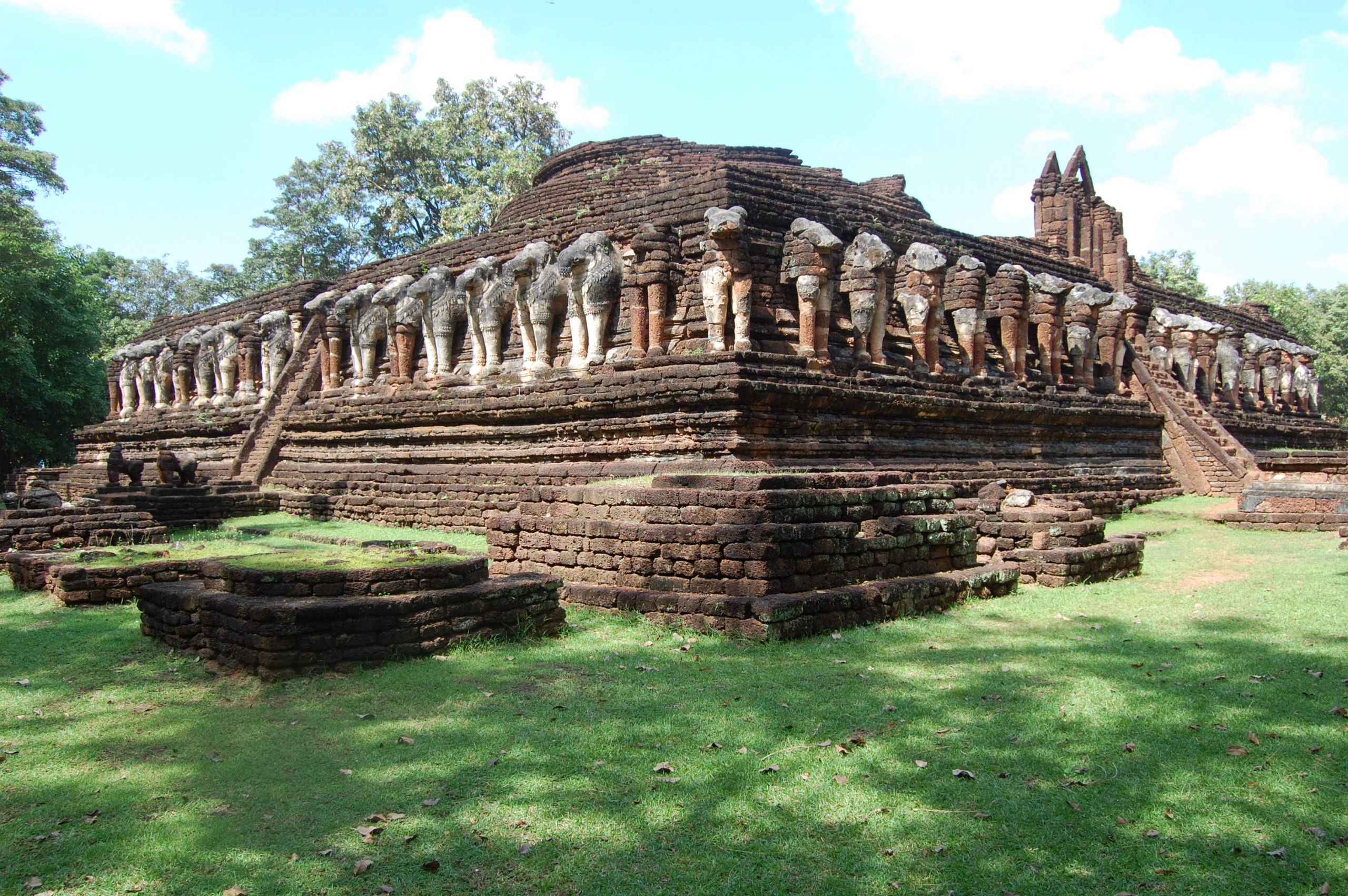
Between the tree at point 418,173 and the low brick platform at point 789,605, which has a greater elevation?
the tree at point 418,173

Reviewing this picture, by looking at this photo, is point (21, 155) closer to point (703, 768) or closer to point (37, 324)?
point (37, 324)

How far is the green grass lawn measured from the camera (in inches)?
126

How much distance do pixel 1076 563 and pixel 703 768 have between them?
20.2ft

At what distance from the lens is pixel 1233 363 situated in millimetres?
24781

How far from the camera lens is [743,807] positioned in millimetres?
3686

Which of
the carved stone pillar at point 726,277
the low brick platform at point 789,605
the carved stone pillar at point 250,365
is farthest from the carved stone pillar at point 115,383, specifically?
the low brick platform at point 789,605

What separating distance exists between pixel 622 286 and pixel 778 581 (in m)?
8.04

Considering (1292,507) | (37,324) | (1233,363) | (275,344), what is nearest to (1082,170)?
(1233,363)

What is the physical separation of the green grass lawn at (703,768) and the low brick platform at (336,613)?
18 cm

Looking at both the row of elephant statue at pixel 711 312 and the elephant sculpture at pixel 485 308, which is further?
the elephant sculpture at pixel 485 308

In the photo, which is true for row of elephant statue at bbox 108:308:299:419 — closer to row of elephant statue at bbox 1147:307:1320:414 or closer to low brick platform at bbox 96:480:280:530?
low brick platform at bbox 96:480:280:530

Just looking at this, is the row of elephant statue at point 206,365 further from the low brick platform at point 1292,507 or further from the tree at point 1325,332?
the tree at point 1325,332

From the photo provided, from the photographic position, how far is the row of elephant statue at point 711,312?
40.7 feet

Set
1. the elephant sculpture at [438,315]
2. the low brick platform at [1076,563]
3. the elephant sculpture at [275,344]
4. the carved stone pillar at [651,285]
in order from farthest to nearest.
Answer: the elephant sculpture at [275,344] → the elephant sculpture at [438,315] → the carved stone pillar at [651,285] → the low brick platform at [1076,563]
